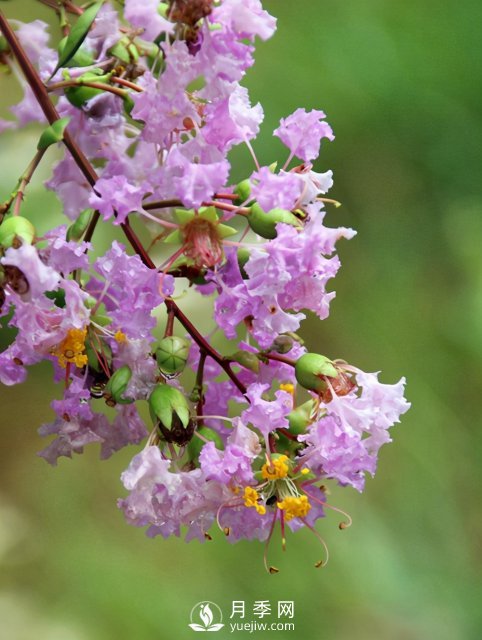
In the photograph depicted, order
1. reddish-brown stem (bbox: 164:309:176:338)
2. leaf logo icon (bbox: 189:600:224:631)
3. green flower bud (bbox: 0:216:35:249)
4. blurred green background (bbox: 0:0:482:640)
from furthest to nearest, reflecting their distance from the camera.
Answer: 1. blurred green background (bbox: 0:0:482:640)
2. leaf logo icon (bbox: 189:600:224:631)
3. reddish-brown stem (bbox: 164:309:176:338)
4. green flower bud (bbox: 0:216:35:249)

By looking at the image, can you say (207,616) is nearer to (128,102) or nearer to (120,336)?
(120,336)

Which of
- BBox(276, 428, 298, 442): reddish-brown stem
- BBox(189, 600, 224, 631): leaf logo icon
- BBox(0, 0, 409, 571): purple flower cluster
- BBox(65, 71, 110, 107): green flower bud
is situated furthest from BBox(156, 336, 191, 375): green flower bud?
BBox(189, 600, 224, 631): leaf logo icon

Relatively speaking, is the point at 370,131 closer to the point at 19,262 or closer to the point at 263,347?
the point at 263,347

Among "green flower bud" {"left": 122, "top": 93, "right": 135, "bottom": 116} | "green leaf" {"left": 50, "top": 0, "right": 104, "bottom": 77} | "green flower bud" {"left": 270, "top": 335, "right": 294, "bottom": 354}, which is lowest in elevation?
"green flower bud" {"left": 270, "top": 335, "right": 294, "bottom": 354}

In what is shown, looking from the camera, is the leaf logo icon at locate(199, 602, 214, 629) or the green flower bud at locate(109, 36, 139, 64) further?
the leaf logo icon at locate(199, 602, 214, 629)

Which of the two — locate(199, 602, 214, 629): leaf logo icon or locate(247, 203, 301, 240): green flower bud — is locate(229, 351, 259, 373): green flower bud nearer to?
locate(247, 203, 301, 240): green flower bud

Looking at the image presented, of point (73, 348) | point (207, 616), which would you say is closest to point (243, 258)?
point (73, 348)

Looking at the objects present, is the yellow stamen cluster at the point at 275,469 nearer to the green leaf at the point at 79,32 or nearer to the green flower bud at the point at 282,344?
the green flower bud at the point at 282,344

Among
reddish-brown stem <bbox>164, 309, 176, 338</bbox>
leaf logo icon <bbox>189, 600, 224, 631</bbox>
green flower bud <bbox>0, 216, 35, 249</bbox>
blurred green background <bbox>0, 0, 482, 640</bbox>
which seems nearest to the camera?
green flower bud <bbox>0, 216, 35, 249</bbox>
